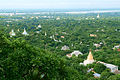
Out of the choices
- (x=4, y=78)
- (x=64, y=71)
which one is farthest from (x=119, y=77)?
(x=4, y=78)

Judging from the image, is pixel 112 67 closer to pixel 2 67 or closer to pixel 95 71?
pixel 95 71

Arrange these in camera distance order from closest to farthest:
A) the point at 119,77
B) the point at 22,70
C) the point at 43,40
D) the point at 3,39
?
the point at 22,70 → the point at 3,39 → the point at 119,77 → the point at 43,40

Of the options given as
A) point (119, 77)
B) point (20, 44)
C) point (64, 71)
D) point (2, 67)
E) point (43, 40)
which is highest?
point (20, 44)

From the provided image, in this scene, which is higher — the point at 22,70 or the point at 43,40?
the point at 22,70

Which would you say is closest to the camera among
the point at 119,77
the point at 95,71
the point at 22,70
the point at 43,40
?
the point at 22,70

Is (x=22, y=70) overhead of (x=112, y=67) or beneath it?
overhead

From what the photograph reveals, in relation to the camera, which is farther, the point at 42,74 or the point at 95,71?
the point at 95,71

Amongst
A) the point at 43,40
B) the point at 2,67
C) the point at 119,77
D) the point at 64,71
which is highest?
the point at 2,67

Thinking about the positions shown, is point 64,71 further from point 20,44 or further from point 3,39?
point 3,39

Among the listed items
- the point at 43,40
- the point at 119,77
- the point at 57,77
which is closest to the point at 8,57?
the point at 57,77
